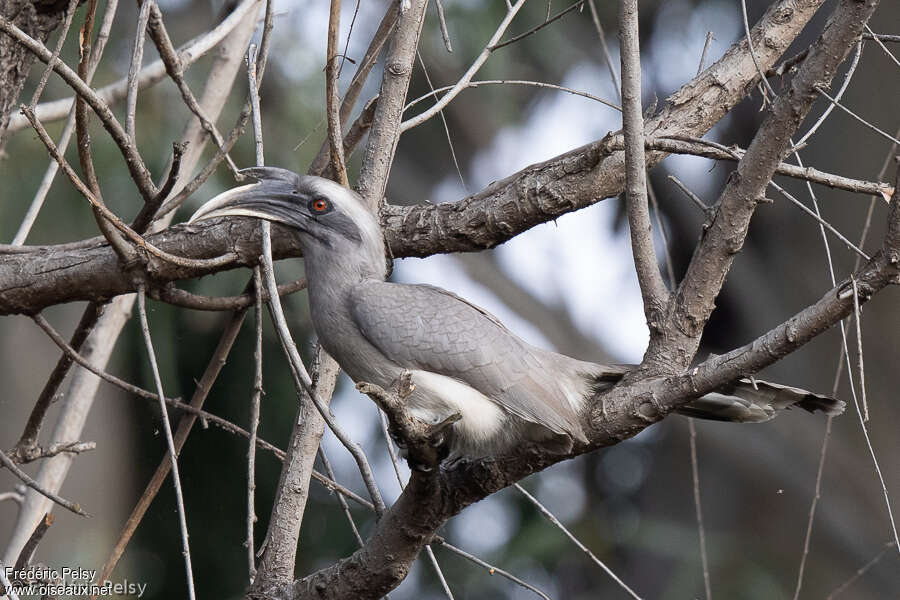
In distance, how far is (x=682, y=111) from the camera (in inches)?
160

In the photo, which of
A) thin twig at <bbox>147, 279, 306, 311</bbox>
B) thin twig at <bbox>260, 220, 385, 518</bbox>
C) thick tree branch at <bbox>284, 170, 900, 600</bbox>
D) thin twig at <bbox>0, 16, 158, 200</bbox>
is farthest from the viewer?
thin twig at <bbox>147, 279, 306, 311</bbox>

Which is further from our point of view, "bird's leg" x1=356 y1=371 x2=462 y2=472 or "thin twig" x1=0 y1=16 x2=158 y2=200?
"thin twig" x1=0 y1=16 x2=158 y2=200

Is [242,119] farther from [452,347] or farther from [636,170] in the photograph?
[636,170]

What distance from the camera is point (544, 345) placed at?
1111 cm

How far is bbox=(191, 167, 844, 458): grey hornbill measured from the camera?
3.67 meters

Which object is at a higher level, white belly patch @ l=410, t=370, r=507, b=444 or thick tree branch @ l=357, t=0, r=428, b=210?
thick tree branch @ l=357, t=0, r=428, b=210

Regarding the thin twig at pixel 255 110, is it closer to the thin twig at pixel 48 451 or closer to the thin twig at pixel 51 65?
the thin twig at pixel 51 65

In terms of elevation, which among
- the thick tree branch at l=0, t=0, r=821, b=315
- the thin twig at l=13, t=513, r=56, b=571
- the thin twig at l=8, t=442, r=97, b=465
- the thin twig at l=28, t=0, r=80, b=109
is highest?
the thin twig at l=28, t=0, r=80, b=109

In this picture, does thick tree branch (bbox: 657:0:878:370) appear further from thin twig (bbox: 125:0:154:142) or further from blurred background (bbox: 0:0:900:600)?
blurred background (bbox: 0:0:900:600)

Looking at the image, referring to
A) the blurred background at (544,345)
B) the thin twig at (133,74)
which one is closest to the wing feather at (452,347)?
the thin twig at (133,74)

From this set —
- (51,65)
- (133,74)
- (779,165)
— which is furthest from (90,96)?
(779,165)

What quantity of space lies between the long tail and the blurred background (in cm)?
659

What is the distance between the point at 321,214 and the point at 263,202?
→ 0.83 feet

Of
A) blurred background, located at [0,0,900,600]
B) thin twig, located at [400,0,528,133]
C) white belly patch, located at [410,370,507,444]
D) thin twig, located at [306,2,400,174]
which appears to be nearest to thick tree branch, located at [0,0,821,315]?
thin twig, located at [400,0,528,133]
